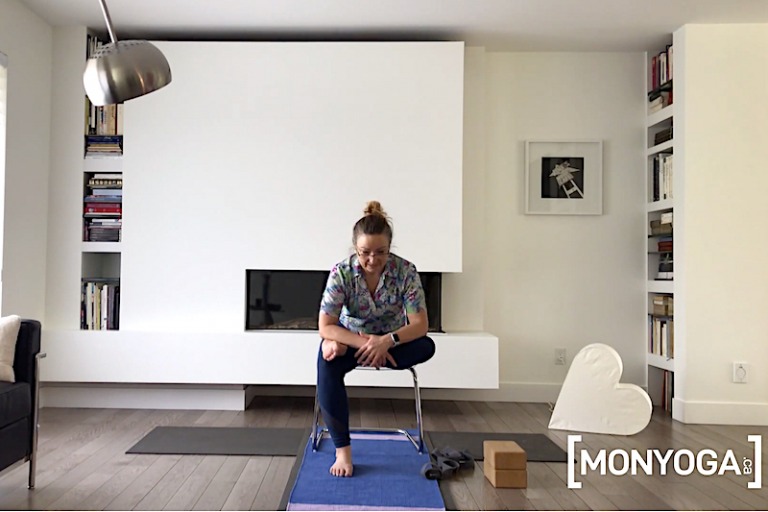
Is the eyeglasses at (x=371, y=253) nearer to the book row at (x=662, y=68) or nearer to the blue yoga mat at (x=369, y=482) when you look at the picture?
the blue yoga mat at (x=369, y=482)

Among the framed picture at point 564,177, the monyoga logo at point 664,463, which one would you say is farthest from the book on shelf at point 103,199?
the monyoga logo at point 664,463

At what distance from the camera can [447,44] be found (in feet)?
15.5

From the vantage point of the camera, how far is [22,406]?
2785 mm

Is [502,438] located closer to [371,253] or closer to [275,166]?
[371,253]

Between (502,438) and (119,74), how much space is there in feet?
8.97

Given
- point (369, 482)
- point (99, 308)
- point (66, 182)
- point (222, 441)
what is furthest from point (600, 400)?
point (66, 182)

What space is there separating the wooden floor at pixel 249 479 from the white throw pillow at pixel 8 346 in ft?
1.25

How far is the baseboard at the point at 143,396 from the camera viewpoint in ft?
15.3

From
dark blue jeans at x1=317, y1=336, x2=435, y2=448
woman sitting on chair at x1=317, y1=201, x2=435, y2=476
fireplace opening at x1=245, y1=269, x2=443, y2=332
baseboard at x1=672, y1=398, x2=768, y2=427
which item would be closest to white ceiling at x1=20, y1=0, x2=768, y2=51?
fireplace opening at x1=245, y1=269, x2=443, y2=332

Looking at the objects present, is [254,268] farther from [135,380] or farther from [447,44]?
[447,44]

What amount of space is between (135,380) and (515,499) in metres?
2.75

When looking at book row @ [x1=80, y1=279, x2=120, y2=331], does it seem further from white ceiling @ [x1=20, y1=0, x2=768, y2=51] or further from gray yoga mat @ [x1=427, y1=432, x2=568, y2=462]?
gray yoga mat @ [x1=427, y1=432, x2=568, y2=462]

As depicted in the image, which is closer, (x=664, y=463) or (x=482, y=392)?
(x=664, y=463)

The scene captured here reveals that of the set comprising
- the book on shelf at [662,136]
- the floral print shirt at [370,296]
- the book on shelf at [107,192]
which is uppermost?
the book on shelf at [662,136]
